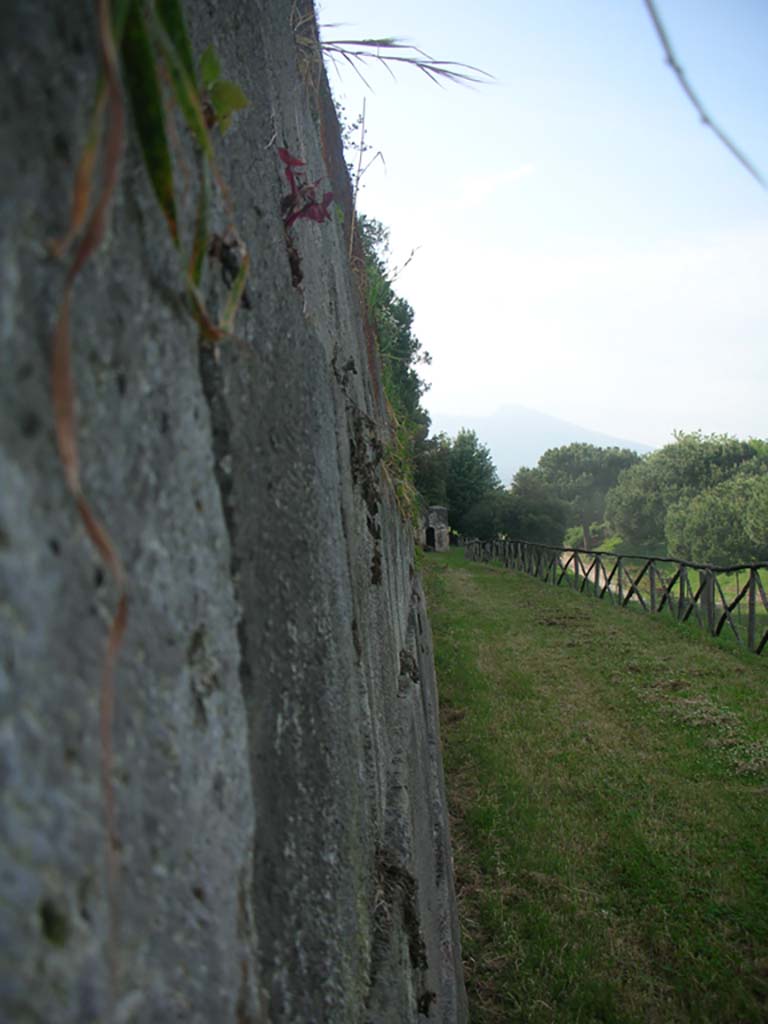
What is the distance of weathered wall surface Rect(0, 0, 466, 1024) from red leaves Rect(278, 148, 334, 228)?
38 mm

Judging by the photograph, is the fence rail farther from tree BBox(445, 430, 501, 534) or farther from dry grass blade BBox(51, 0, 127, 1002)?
tree BBox(445, 430, 501, 534)

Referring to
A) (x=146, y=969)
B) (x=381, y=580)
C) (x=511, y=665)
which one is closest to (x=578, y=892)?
(x=381, y=580)

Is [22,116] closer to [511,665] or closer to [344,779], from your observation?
[344,779]

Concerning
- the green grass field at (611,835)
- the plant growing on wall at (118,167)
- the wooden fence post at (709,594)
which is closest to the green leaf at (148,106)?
the plant growing on wall at (118,167)

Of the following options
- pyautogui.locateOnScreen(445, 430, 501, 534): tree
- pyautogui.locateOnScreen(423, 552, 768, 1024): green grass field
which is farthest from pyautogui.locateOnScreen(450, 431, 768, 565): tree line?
pyautogui.locateOnScreen(423, 552, 768, 1024): green grass field

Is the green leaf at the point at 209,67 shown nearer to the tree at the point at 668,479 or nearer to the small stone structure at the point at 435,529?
the small stone structure at the point at 435,529

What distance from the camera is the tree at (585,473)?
69.8 metres

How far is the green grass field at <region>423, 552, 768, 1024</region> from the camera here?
10.6ft

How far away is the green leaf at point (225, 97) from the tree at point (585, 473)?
220 ft

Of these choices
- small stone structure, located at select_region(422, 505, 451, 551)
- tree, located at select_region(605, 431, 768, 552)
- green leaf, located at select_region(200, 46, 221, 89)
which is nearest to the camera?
green leaf, located at select_region(200, 46, 221, 89)

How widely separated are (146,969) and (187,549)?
12.9 inches

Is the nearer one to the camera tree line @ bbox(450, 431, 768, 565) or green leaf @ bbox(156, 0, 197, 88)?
green leaf @ bbox(156, 0, 197, 88)

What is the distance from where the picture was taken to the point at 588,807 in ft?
16.3

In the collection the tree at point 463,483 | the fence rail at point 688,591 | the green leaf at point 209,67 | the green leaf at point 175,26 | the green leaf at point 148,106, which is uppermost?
the tree at point 463,483
